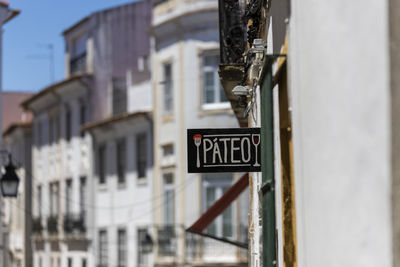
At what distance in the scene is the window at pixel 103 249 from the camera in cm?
3931

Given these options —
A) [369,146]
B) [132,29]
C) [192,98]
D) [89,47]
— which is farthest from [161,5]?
[369,146]

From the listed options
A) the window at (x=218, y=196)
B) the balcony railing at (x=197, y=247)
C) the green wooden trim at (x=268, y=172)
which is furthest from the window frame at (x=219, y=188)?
the green wooden trim at (x=268, y=172)

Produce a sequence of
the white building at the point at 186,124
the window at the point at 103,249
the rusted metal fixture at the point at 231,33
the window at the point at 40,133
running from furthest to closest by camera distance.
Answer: the window at the point at 40,133 < the window at the point at 103,249 < the white building at the point at 186,124 < the rusted metal fixture at the point at 231,33

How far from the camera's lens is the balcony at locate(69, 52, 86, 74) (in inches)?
1707

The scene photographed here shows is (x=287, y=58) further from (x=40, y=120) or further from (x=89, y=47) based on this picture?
(x=40, y=120)

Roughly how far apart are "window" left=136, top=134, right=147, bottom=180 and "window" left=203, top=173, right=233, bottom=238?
16.1 feet

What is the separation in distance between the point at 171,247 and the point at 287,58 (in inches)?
1028

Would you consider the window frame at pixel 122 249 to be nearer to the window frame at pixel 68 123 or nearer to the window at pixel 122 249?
the window at pixel 122 249

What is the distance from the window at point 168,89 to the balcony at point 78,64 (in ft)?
34.7

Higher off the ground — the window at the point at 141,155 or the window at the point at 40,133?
the window at the point at 40,133

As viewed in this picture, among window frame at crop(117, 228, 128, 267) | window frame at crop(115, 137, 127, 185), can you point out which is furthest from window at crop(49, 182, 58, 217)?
window frame at crop(115, 137, 127, 185)

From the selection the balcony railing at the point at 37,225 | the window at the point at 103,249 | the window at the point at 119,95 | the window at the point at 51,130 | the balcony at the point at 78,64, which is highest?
the balcony at the point at 78,64

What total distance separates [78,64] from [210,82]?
14.2 m

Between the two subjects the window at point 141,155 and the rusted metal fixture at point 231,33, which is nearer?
the rusted metal fixture at point 231,33
